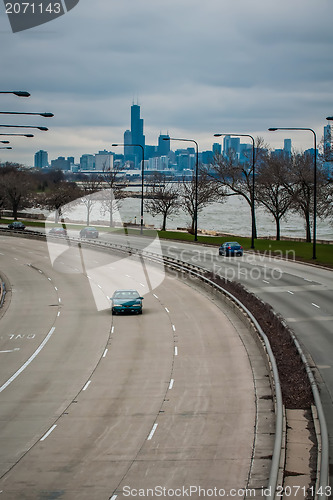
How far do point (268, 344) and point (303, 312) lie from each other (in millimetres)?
10836

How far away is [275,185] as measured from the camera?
8581 centimetres

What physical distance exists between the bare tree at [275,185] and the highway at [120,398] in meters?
43.6

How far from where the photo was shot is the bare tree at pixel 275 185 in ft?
276

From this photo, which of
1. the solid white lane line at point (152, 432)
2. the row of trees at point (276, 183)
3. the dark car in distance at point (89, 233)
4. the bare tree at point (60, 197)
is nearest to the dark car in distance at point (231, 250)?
the row of trees at point (276, 183)

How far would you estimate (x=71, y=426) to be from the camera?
19516 mm

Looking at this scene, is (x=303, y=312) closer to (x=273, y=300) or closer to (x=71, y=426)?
(x=273, y=300)

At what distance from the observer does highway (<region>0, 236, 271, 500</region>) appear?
51.9 ft

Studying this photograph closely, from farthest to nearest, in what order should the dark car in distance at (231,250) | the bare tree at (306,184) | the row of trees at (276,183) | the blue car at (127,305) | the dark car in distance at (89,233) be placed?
the dark car in distance at (89,233), the row of trees at (276,183), the bare tree at (306,184), the dark car in distance at (231,250), the blue car at (127,305)

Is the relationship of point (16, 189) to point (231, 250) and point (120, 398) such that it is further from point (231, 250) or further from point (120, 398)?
point (120, 398)

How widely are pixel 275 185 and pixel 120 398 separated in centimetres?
6633

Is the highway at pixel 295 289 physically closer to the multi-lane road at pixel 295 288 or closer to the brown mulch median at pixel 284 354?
the multi-lane road at pixel 295 288

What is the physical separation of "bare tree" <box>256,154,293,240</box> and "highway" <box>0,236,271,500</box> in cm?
4357

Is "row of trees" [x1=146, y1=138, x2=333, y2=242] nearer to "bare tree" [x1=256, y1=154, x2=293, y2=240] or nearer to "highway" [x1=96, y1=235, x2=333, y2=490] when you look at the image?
"bare tree" [x1=256, y1=154, x2=293, y2=240]

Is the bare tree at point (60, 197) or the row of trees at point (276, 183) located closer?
the row of trees at point (276, 183)
